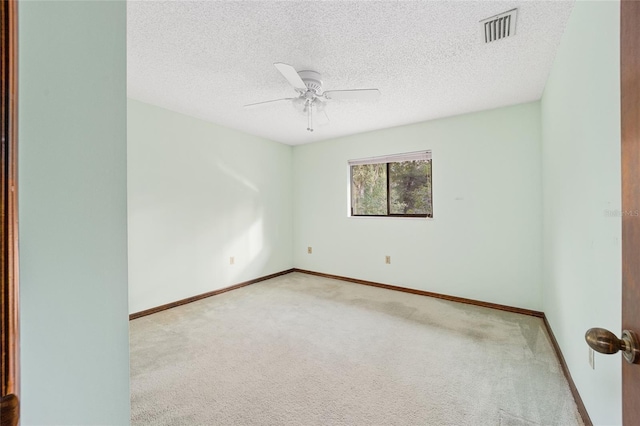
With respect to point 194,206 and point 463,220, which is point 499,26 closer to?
point 463,220

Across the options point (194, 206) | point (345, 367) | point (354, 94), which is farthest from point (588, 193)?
point (194, 206)

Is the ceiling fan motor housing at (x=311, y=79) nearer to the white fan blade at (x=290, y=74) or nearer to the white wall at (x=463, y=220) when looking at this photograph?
the white fan blade at (x=290, y=74)

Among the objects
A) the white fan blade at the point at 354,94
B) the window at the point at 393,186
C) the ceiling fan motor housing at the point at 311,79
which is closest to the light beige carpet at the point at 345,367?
the window at the point at 393,186

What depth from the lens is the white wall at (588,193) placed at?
3.56 ft

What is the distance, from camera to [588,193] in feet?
4.48

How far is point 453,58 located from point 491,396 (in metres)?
2.29

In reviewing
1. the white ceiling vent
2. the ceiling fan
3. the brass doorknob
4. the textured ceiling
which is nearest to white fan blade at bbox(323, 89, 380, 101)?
the ceiling fan

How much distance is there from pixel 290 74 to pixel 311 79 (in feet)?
1.32

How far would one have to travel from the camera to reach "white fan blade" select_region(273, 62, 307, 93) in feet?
5.65

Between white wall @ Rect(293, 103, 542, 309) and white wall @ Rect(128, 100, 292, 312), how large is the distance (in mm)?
1164

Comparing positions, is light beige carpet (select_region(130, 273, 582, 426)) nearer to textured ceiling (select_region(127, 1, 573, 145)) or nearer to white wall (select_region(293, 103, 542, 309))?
white wall (select_region(293, 103, 542, 309))

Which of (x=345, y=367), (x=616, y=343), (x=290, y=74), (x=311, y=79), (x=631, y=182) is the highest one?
(x=311, y=79)

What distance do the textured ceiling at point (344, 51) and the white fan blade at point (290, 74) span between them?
0.19 metres

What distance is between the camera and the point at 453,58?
204cm
